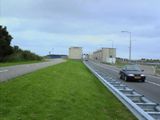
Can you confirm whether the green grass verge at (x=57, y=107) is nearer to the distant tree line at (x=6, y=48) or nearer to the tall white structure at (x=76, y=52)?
the distant tree line at (x=6, y=48)

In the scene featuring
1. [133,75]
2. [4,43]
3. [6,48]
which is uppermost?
[4,43]

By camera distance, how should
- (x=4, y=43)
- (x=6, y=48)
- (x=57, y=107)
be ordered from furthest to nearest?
1. (x=6, y=48)
2. (x=4, y=43)
3. (x=57, y=107)

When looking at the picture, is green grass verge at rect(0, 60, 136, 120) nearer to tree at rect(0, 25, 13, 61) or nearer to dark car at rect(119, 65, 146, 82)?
dark car at rect(119, 65, 146, 82)

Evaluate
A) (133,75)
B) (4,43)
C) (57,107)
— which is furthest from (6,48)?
(57,107)

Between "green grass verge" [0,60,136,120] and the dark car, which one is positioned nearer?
"green grass verge" [0,60,136,120]

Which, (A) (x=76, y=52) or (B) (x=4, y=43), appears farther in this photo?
(A) (x=76, y=52)

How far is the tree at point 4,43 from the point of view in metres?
82.0

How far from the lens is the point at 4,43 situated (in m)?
81.6

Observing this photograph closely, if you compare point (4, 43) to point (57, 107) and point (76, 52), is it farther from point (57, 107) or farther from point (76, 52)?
point (76, 52)

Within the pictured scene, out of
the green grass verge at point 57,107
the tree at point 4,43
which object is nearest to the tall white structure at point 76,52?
the tree at point 4,43

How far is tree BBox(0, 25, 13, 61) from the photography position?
81963 mm

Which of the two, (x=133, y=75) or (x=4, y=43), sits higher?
(x=4, y=43)

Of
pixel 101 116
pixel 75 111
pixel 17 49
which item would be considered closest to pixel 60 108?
pixel 75 111

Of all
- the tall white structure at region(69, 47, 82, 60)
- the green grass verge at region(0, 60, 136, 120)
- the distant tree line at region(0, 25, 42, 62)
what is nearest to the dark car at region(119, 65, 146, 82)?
the green grass verge at region(0, 60, 136, 120)
